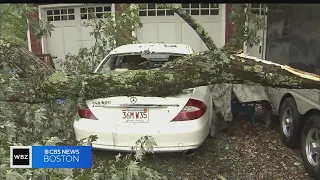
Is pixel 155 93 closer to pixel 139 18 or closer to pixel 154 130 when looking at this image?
pixel 154 130

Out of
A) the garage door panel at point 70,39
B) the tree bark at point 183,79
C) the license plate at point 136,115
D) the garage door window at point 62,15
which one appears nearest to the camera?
the tree bark at point 183,79

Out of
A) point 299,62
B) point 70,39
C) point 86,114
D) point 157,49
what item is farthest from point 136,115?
point 70,39

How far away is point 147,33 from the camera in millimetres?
7887

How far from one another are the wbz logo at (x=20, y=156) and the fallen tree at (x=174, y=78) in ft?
1.04

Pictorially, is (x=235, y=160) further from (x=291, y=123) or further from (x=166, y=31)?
(x=166, y=31)

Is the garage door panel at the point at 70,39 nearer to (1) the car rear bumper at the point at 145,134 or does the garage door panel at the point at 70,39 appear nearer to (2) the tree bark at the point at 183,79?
(1) the car rear bumper at the point at 145,134

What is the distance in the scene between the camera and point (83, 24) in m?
8.06

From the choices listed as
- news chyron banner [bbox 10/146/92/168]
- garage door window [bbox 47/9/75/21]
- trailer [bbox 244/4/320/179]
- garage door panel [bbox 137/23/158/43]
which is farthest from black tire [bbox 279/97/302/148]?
garage door window [bbox 47/9/75/21]

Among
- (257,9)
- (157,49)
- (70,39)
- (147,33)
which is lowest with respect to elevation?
(157,49)

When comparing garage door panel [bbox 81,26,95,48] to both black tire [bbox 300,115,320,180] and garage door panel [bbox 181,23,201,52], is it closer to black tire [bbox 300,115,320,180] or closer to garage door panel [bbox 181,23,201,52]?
garage door panel [bbox 181,23,201,52]

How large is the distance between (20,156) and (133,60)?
2562 millimetres

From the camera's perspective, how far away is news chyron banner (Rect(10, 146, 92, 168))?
7.16ft

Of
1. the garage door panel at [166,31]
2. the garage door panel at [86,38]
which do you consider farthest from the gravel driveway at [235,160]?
the garage door panel at [86,38]

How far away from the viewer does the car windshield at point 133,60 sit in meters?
4.48
